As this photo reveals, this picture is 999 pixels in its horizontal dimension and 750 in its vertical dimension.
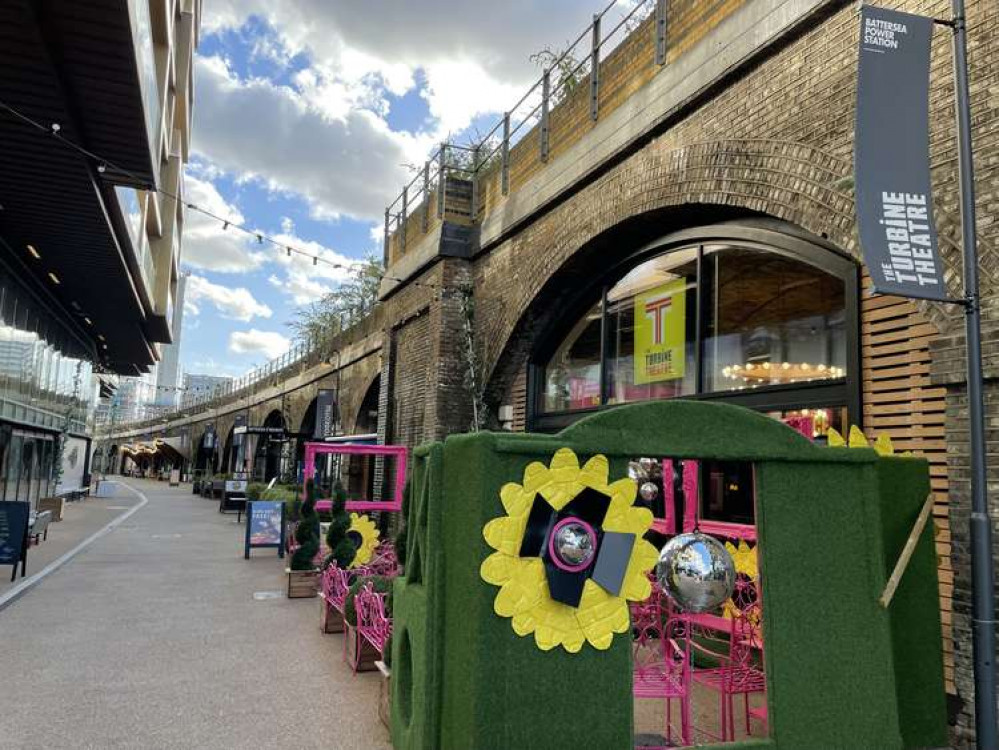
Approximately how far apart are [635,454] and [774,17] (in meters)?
4.90

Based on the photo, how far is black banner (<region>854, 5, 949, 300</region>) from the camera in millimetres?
4121

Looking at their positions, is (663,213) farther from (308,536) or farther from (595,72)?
(308,536)

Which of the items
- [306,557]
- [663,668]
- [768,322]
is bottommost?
[663,668]

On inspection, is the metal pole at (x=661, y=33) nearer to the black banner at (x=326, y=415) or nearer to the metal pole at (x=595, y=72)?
the metal pole at (x=595, y=72)

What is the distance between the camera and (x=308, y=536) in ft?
33.0

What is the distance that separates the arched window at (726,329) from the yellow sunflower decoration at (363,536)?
3.12 metres

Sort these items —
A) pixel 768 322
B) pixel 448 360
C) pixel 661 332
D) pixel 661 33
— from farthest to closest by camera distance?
1. pixel 448 360
2. pixel 661 332
3. pixel 661 33
4. pixel 768 322

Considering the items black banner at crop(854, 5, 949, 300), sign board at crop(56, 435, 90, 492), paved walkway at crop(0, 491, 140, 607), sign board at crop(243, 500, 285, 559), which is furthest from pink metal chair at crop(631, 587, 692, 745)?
sign board at crop(56, 435, 90, 492)

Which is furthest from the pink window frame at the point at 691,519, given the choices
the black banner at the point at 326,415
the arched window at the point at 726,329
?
the black banner at the point at 326,415

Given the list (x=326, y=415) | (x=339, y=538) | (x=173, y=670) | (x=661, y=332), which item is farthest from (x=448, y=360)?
(x=326, y=415)

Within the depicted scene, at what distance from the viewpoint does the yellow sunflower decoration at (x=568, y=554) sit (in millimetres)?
3293

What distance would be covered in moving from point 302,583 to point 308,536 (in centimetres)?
65

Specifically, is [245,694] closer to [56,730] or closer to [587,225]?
[56,730]

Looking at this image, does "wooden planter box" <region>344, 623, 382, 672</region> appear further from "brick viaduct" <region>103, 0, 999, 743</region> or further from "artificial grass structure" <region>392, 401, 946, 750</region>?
"brick viaduct" <region>103, 0, 999, 743</region>
